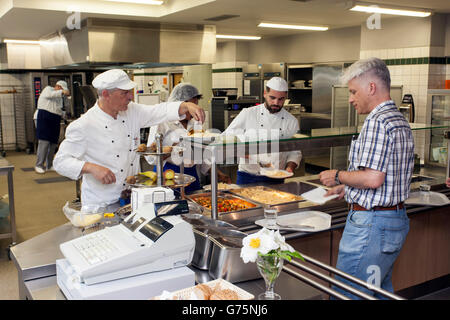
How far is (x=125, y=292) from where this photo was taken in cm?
149

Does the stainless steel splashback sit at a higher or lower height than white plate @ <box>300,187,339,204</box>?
higher

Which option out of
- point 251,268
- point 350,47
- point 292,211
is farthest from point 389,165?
point 350,47

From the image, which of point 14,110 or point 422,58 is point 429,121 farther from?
point 14,110

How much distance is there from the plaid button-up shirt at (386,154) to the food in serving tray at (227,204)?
77 cm

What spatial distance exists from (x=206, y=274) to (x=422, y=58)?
569 cm

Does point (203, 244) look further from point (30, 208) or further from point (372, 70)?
point (30, 208)

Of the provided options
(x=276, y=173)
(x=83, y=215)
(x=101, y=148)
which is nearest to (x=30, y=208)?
(x=101, y=148)

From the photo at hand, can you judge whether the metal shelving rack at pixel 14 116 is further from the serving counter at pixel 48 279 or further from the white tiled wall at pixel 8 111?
the serving counter at pixel 48 279

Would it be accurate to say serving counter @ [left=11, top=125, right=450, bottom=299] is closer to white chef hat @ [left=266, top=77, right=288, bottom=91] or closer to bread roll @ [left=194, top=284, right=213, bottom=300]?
bread roll @ [left=194, top=284, right=213, bottom=300]

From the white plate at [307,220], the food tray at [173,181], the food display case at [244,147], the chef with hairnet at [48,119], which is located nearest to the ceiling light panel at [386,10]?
the food display case at [244,147]

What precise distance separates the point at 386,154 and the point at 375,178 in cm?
12

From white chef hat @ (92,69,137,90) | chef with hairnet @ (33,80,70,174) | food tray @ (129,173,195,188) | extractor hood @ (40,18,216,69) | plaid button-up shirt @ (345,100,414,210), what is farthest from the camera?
chef with hairnet @ (33,80,70,174)

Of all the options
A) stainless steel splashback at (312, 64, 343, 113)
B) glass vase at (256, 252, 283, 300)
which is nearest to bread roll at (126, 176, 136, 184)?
glass vase at (256, 252, 283, 300)

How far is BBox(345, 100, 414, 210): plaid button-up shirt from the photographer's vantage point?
2.12m
